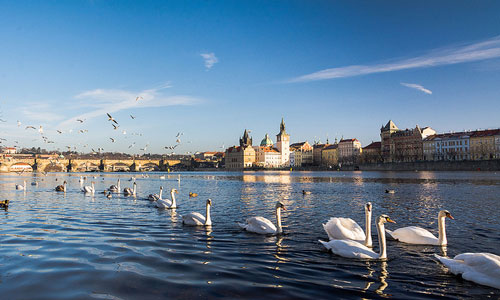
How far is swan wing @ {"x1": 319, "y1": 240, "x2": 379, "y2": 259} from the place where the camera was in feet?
24.9

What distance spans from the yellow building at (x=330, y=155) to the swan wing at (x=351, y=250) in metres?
168

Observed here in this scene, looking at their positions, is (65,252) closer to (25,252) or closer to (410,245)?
(25,252)

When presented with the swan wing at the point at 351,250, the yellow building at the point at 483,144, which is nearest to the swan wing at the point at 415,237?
the swan wing at the point at 351,250

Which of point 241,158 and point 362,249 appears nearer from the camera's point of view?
point 362,249

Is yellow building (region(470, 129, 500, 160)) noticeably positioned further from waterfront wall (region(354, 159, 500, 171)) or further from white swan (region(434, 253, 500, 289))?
white swan (region(434, 253, 500, 289))

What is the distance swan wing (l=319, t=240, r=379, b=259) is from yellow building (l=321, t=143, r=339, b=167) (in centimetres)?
16762

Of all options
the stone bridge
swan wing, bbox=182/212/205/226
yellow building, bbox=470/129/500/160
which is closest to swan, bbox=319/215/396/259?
swan wing, bbox=182/212/205/226

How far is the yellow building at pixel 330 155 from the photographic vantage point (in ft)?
575

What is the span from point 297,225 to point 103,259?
261 inches

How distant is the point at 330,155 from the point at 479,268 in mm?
176612

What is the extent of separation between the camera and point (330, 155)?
179 m

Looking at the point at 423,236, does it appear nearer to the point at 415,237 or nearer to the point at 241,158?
the point at 415,237

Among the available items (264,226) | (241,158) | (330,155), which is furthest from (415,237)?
(241,158)

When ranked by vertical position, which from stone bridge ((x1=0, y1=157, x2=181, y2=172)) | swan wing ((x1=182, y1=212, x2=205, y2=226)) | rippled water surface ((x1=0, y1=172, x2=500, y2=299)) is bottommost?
rippled water surface ((x1=0, y1=172, x2=500, y2=299))
